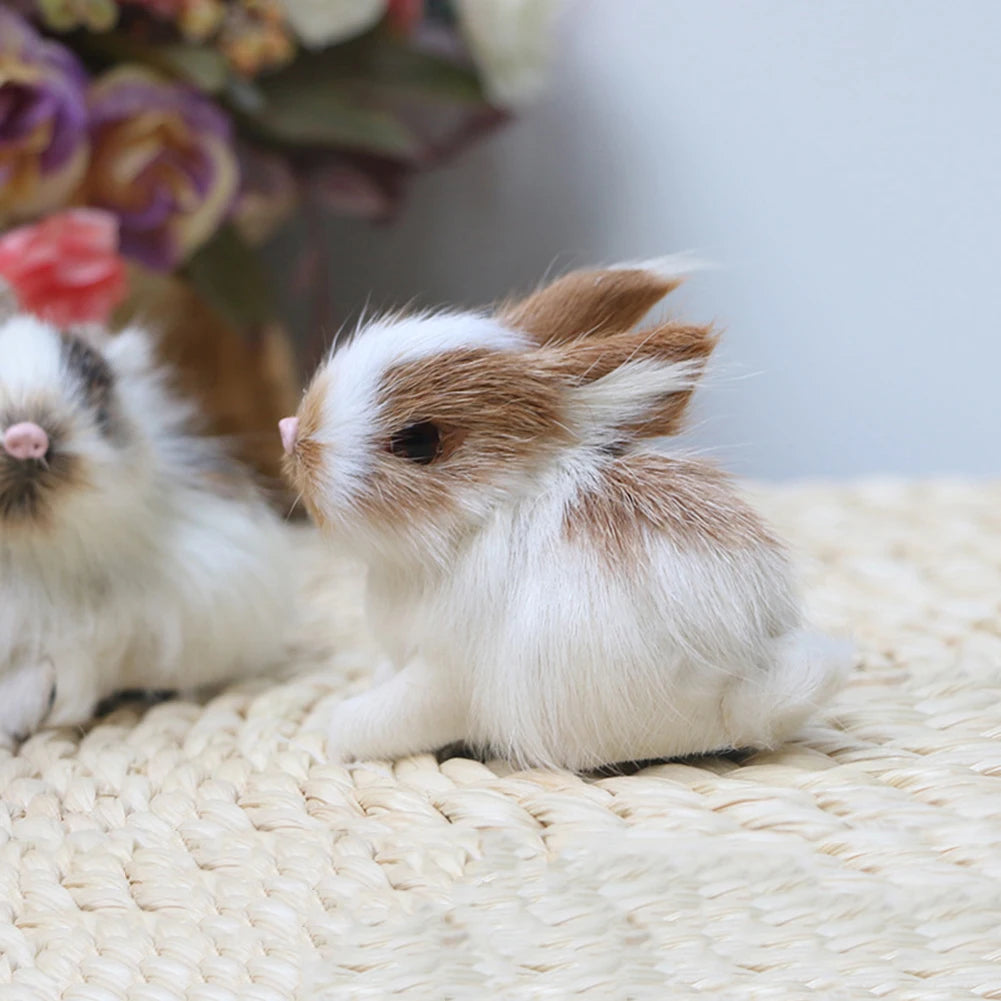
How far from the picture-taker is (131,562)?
79 cm

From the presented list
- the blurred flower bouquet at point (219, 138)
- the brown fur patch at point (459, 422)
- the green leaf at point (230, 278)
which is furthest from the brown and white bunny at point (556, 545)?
the green leaf at point (230, 278)

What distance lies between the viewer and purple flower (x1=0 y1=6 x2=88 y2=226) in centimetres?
107

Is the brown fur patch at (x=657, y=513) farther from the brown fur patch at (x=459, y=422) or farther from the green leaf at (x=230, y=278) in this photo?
the green leaf at (x=230, y=278)

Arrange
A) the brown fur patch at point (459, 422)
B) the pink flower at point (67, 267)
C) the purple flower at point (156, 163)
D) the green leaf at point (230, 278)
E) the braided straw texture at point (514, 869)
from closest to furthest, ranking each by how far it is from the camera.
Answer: the braided straw texture at point (514, 869) < the brown fur patch at point (459, 422) < the pink flower at point (67, 267) < the purple flower at point (156, 163) < the green leaf at point (230, 278)

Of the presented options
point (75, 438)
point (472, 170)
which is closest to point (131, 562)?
point (75, 438)

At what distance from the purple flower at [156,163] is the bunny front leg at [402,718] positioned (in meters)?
0.67

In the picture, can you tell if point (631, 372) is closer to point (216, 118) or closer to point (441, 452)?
point (441, 452)

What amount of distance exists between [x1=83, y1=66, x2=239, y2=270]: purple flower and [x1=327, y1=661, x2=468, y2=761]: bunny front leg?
673 mm

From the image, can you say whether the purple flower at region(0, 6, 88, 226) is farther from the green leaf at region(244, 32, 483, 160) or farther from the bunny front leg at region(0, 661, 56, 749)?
the bunny front leg at region(0, 661, 56, 749)

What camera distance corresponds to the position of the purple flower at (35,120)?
3.52 ft

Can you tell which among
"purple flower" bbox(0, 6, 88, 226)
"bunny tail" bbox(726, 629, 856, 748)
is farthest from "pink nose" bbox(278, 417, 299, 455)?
"purple flower" bbox(0, 6, 88, 226)

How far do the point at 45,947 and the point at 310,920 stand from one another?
0.11m

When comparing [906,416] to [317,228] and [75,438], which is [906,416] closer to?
[317,228]

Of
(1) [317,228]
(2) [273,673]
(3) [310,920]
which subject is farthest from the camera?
(1) [317,228]
